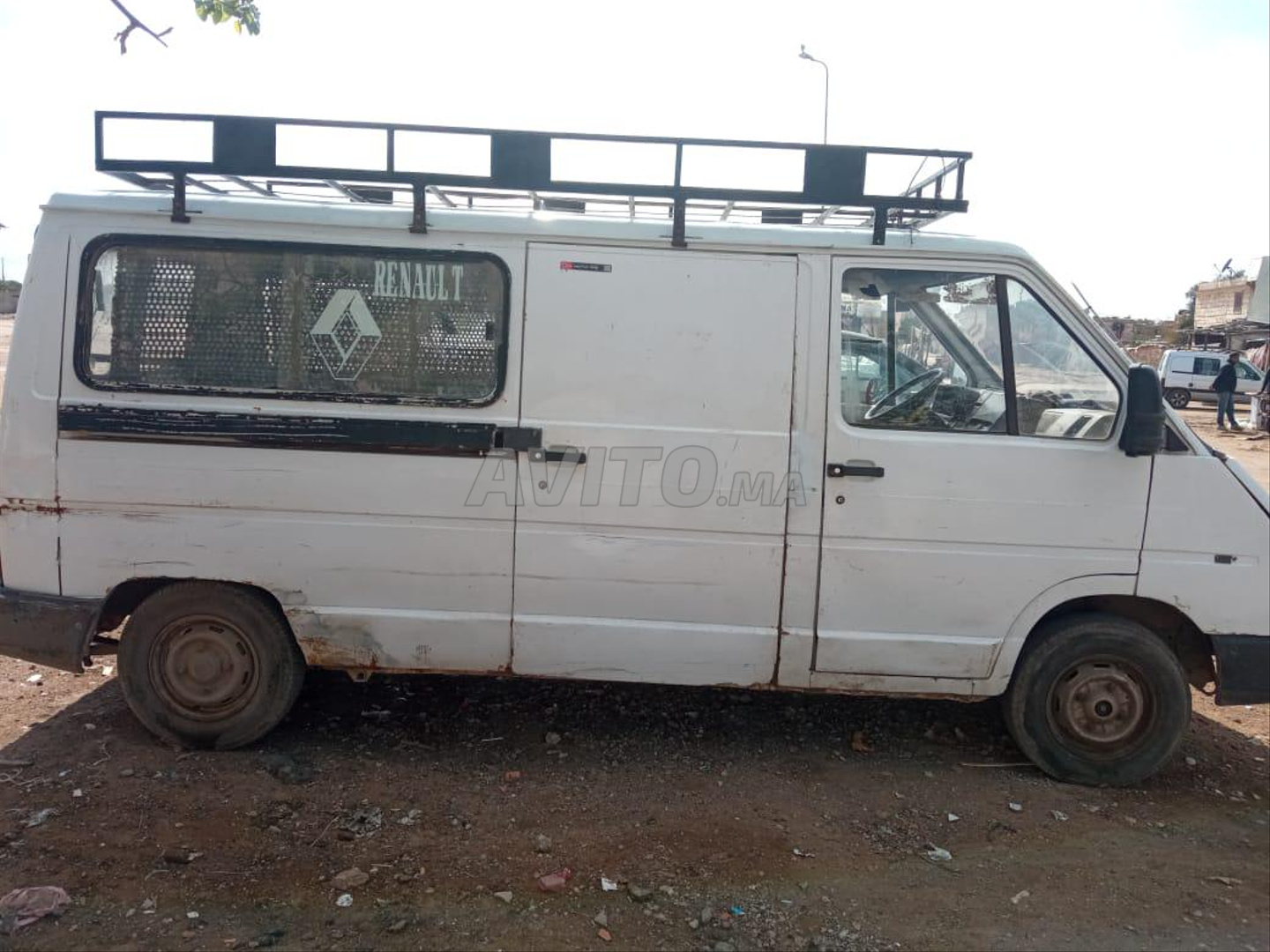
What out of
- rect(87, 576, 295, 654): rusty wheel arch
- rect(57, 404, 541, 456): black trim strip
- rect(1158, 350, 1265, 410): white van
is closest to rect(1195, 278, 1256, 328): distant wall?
rect(1158, 350, 1265, 410): white van

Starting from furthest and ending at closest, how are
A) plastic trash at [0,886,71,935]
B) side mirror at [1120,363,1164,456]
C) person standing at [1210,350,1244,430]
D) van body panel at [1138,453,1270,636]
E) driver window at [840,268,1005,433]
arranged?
person standing at [1210,350,1244,430]
driver window at [840,268,1005,433]
van body panel at [1138,453,1270,636]
side mirror at [1120,363,1164,456]
plastic trash at [0,886,71,935]

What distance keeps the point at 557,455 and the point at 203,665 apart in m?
1.82

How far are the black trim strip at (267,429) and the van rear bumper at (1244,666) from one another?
3.13 metres

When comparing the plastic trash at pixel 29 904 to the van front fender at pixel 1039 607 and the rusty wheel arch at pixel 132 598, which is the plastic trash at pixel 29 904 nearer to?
the rusty wheel arch at pixel 132 598

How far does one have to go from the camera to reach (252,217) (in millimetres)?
3848

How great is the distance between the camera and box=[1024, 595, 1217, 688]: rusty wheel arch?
13.1 ft

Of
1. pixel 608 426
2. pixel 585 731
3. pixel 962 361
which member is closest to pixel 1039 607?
pixel 962 361

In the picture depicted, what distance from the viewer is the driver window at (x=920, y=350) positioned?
3885 mm

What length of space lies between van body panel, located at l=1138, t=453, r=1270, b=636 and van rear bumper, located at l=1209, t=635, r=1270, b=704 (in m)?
0.08

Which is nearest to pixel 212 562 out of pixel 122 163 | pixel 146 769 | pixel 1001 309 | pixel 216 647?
pixel 216 647

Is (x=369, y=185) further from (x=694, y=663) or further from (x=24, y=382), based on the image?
(x=694, y=663)

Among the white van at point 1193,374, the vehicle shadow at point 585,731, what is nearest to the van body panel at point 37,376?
the vehicle shadow at point 585,731

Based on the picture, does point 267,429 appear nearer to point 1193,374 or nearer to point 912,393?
point 912,393

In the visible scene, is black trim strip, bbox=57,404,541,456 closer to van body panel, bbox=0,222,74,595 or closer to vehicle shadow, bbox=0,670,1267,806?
van body panel, bbox=0,222,74,595
